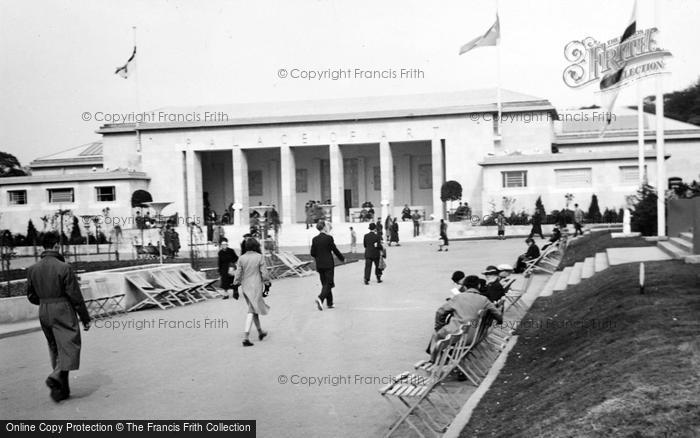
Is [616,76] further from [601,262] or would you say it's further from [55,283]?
[55,283]

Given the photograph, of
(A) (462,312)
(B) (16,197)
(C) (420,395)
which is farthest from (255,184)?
(C) (420,395)

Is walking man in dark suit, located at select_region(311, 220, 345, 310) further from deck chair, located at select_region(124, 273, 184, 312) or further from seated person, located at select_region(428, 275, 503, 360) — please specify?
seated person, located at select_region(428, 275, 503, 360)

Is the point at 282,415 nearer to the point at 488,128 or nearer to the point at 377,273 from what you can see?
the point at 377,273

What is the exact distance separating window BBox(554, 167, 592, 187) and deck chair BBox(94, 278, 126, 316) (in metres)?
31.2

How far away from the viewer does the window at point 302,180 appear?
58125 mm

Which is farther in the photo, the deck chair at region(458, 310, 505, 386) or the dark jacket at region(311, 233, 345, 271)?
the dark jacket at region(311, 233, 345, 271)

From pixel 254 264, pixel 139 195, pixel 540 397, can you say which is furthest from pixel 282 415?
pixel 139 195

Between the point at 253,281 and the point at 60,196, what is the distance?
4195 cm

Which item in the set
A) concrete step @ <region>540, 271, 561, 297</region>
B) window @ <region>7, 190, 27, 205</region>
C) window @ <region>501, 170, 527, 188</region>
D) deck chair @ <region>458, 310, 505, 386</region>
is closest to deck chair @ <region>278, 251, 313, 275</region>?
concrete step @ <region>540, 271, 561, 297</region>

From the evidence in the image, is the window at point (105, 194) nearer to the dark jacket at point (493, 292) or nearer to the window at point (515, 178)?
the window at point (515, 178)

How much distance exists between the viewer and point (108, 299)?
15211mm

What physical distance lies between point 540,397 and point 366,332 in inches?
215

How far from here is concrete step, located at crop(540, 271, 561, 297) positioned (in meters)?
15.5

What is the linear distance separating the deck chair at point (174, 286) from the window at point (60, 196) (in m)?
35.0
